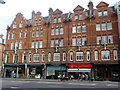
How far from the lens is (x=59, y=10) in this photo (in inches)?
Answer: 1751

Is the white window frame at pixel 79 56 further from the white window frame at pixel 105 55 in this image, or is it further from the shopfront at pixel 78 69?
the white window frame at pixel 105 55

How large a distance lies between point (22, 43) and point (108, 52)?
822 inches

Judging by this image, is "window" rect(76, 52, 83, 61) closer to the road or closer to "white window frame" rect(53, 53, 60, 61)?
"white window frame" rect(53, 53, 60, 61)

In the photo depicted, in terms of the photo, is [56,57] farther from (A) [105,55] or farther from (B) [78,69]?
(A) [105,55]

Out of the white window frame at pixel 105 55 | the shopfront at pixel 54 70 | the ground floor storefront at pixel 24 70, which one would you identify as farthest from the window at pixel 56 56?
the white window frame at pixel 105 55

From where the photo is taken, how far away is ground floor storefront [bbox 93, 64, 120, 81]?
3575 centimetres

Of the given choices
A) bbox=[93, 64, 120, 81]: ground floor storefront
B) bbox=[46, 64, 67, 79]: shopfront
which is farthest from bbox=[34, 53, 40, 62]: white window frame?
bbox=[93, 64, 120, 81]: ground floor storefront

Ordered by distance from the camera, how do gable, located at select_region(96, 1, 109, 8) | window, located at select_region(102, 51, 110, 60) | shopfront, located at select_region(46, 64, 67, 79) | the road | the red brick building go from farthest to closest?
shopfront, located at select_region(46, 64, 67, 79), gable, located at select_region(96, 1, 109, 8), the red brick building, window, located at select_region(102, 51, 110, 60), the road

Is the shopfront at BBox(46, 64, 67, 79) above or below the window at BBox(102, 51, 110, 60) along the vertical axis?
below

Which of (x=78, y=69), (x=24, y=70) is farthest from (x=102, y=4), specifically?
(x=24, y=70)

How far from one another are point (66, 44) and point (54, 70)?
6148 millimetres

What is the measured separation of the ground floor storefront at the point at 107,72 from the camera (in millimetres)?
35750

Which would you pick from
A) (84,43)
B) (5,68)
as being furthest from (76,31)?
(5,68)

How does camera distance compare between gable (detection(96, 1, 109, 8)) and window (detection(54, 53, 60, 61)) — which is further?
window (detection(54, 53, 60, 61))
